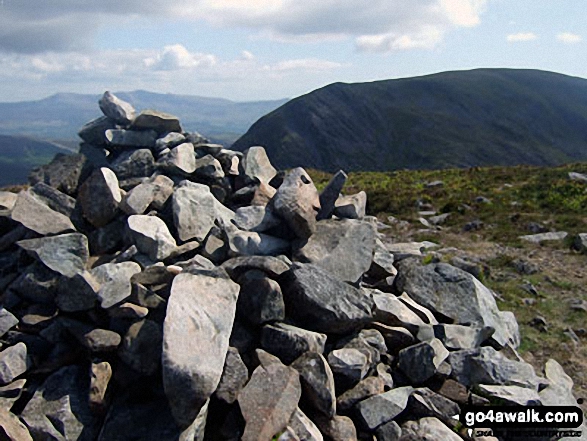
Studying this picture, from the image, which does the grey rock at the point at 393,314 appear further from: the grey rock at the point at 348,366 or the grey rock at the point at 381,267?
the grey rock at the point at 348,366

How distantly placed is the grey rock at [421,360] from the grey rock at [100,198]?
6.87 m

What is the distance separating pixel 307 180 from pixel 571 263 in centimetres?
1162

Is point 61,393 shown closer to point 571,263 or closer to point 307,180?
point 307,180

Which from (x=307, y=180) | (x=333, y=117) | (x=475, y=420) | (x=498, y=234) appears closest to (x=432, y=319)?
(x=475, y=420)

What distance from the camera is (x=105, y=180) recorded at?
409 inches

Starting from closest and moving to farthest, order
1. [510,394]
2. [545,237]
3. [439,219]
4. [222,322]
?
[222,322] < [510,394] < [545,237] < [439,219]

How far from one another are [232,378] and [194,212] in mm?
4222

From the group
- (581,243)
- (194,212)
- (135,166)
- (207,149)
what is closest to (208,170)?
(207,149)

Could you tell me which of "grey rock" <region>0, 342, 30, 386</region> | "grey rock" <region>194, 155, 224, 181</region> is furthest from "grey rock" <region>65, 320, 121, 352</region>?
"grey rock" <region>194, 155, 224, 181</region>

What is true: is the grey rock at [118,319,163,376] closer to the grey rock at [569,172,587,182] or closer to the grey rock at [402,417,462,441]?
the grey rock at [402,417,462,441]

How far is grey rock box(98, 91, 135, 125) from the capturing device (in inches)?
522

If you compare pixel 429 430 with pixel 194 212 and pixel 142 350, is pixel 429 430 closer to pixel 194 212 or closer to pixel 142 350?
pixel 142 350

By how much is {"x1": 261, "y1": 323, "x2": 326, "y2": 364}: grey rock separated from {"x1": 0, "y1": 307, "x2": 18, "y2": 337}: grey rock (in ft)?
14.5

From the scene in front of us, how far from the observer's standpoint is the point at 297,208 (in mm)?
10039
